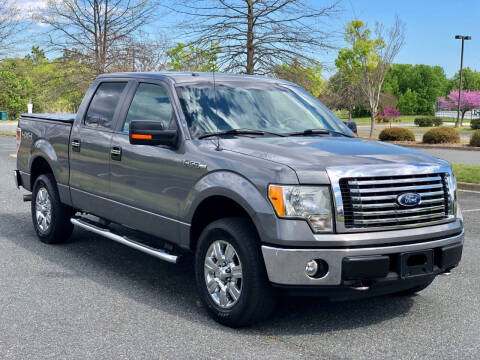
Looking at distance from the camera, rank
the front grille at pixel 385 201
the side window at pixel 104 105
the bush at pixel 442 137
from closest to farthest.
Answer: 1. the front grille at pixel 385 201
2. the side window at pixel 104 105
3. the bush at pixel 442 137

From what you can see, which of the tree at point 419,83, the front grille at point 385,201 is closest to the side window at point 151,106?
the front grille at point 385,201

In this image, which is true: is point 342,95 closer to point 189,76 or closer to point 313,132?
point 189,76

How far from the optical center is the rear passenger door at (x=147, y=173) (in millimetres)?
5266

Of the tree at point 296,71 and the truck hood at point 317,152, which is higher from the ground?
the tree at point 296,71

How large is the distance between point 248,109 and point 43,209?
3.28m

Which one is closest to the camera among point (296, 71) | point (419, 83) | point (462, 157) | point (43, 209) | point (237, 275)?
point (237, 275)

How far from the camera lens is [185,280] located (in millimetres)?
6012

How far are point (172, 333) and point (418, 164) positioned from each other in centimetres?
216

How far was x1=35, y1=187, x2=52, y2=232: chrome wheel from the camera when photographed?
7.43 meters

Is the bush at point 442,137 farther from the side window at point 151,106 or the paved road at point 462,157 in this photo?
the side window at point 151,106

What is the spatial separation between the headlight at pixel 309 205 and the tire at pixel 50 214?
12.4ft

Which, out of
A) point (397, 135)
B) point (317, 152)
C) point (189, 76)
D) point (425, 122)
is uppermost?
point (189, 76)

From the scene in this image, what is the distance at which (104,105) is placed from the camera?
6590mm

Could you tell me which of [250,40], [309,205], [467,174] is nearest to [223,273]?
[309,205]
